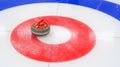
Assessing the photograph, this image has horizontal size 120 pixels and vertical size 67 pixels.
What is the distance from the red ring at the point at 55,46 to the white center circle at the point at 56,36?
0.05 metres

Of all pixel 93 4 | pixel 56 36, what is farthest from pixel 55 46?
pixel 93 4

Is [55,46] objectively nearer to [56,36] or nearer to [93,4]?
[56,36]

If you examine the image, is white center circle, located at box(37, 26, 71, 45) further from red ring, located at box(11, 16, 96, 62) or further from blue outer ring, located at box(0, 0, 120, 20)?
blue outer ring, located at box(0, 0, 120, 20)

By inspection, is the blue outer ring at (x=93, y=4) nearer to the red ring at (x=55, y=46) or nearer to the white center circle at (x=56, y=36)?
the red ring at (x=55, y=46)

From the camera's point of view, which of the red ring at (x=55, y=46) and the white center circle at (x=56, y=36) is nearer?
the red ring at (x=55, y=46)

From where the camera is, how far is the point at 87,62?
2521 millimetres

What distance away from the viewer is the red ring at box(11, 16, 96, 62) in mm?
2568

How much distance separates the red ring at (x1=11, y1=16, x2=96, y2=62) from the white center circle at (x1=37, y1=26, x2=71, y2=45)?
5cm

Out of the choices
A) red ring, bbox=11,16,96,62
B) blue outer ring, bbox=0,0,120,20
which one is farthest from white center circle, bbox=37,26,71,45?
blue outer ring, bbox=0,0,120,20

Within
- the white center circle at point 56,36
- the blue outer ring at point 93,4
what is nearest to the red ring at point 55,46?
the white center circle at point 56,36

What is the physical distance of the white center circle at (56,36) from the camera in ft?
9.20

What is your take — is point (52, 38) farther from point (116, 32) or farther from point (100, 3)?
point (100, 3)

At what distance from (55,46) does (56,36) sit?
9.6 inches

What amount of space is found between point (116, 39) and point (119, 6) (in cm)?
102
